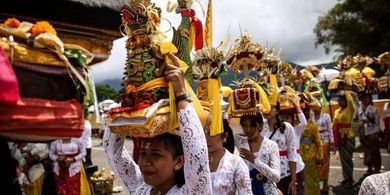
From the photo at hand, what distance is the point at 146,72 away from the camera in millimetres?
2346

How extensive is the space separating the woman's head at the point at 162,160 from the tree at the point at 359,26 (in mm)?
19699

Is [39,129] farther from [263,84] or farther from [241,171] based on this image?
[263,84]

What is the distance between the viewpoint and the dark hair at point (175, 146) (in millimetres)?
2475

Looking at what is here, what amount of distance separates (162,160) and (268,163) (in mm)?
2544

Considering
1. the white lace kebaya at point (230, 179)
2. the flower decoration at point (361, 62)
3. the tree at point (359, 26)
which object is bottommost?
the white lace kebaya at point (230, 179)

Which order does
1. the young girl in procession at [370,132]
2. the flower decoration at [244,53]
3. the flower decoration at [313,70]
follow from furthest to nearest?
the young girl in procession at [370,132], the flower decoration at [313,70], the flower decoration at [244,53]

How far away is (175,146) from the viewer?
2.50 meters

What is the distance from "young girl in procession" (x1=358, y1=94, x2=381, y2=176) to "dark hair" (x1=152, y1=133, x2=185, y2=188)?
9.29 meters

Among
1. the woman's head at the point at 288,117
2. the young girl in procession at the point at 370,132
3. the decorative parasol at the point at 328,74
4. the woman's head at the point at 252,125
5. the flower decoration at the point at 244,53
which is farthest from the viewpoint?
the decorative parasol at the point at 328,74

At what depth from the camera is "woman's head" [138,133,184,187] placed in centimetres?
242

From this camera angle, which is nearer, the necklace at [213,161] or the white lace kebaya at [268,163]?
the necklace at [213,161]

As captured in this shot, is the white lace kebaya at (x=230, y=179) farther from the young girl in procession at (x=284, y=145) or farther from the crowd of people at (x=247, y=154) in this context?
the young girl in procession at (x=284, y=145)

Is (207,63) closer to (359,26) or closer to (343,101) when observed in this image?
(343,101)

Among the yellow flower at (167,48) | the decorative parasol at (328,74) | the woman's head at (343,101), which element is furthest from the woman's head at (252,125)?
the decorative parasol at (328,74)
